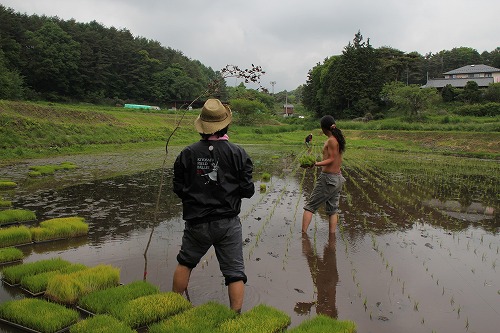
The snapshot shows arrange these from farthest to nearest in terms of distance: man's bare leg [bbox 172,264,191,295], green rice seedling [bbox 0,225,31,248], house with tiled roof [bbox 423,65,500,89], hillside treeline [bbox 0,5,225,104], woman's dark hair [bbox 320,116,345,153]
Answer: house with tiled roof [bbox 423,65,500,89] < hillside treeline [bbox 0,5,225,104] < woman's dark hair [bbox 320,116,345,153] < green rice seedling [bbox 0,225,31,248] < man's bare leg [bbox 172,264,191,295]

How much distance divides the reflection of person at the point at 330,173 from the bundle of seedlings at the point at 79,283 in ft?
10.4

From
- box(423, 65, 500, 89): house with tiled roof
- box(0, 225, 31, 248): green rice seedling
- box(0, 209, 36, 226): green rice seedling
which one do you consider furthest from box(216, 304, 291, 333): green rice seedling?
box(423, 65, 500, 89): house with tiled roof

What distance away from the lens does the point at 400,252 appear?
5168mm

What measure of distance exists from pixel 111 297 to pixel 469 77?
65.9 metres

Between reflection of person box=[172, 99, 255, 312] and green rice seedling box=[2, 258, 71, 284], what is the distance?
1694 mm

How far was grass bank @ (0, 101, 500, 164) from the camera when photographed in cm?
1861

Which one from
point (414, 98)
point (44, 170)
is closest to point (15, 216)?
point (44, 170)

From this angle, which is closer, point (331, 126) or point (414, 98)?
point (331, 126)

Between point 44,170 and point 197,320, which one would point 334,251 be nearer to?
point 197,320

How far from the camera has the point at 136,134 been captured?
2777cm

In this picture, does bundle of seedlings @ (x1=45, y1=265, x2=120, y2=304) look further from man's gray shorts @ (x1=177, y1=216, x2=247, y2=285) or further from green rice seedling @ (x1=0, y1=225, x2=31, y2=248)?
green rice seedling @ (x1=0, y1=225, x2=31, y2=248)

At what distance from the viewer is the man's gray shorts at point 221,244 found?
3.12 m

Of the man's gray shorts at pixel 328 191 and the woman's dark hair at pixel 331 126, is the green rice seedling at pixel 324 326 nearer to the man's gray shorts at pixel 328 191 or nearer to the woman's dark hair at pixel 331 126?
the man's gray shorts at pixel 328 191

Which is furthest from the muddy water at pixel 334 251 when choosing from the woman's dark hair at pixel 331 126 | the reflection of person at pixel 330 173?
the woman's dark hair at pixel 331 126
